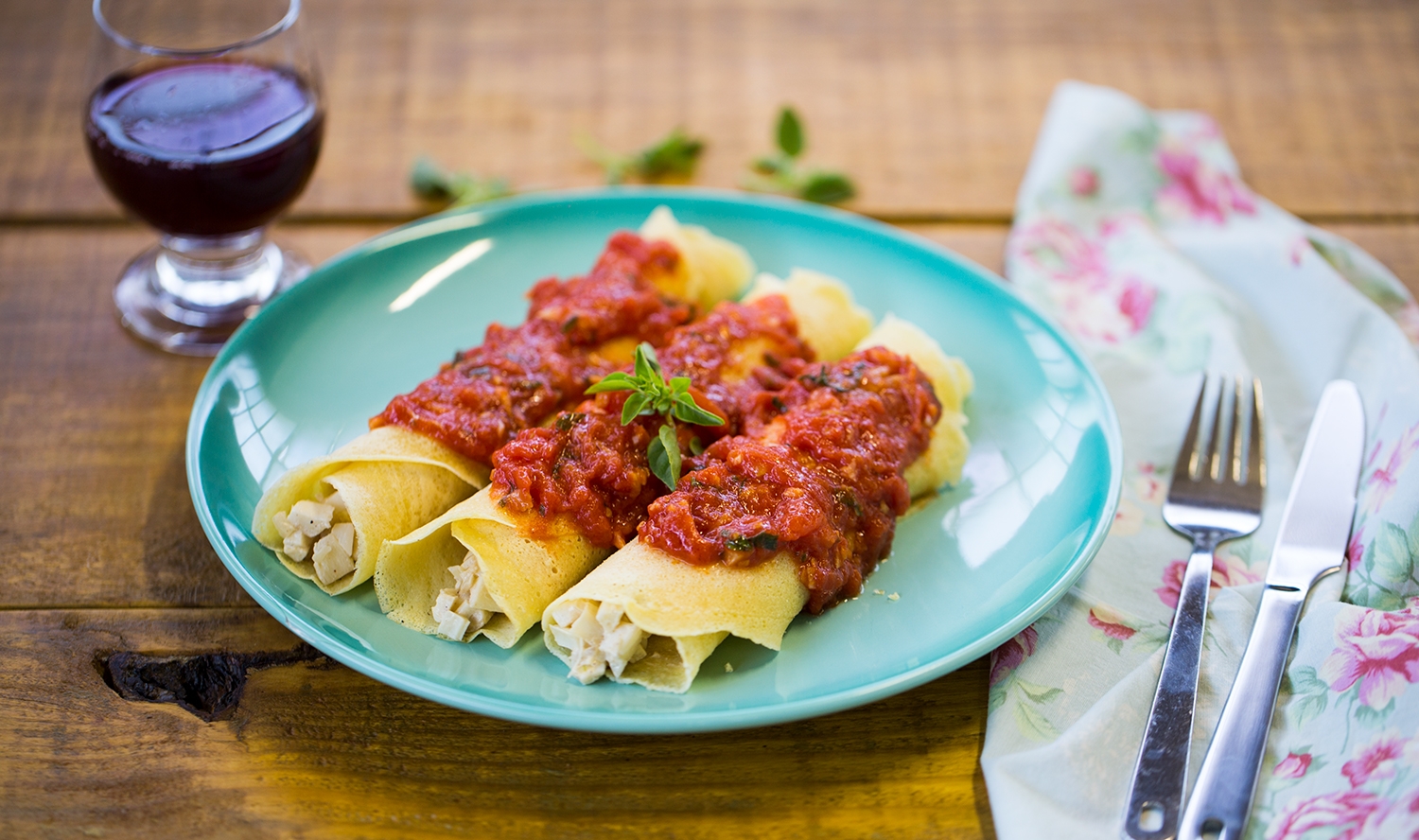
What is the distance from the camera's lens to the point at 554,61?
19.7 feet

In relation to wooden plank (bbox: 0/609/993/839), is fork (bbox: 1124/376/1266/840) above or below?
above

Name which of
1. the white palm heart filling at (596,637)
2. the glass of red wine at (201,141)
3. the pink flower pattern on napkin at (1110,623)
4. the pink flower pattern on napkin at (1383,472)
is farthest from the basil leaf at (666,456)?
the pink flower pattern on napkin at (1383,472)

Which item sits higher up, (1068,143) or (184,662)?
(1068,143)

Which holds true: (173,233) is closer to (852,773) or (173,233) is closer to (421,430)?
(421,430)

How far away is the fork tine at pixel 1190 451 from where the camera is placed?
12.4 ft

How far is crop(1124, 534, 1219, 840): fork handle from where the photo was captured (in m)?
2.70

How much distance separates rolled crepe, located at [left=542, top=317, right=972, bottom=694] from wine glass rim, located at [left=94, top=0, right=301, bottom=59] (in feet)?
7.02

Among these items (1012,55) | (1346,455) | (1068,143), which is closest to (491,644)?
(1346,455)

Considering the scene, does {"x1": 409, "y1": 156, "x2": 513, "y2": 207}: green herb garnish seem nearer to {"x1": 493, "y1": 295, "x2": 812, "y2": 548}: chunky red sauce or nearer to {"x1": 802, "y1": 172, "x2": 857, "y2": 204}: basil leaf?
{"x1": 802, "y1": 172, "x2": 857, "y2": 204}: basil leaf

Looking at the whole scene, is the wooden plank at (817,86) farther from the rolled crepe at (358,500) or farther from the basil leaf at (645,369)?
the basil leaf at (645,369)

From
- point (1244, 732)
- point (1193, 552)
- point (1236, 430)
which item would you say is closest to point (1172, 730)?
point (1244, 732)

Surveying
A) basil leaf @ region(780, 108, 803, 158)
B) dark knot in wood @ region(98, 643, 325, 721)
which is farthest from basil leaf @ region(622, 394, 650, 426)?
basil leaf @ region(780, 108, 803, 158)

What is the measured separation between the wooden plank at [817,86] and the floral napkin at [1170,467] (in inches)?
18.0

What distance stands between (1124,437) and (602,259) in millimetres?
1960
